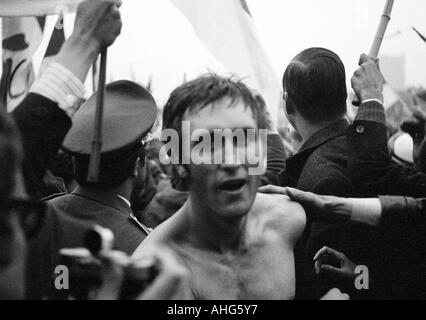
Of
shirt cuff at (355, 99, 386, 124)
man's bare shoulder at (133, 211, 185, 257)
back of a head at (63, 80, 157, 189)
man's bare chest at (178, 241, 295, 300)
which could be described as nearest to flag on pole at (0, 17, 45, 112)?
back of a head at (63, 80, 157, 189)

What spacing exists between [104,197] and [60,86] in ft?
2.98

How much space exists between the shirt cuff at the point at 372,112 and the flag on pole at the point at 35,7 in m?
1.17

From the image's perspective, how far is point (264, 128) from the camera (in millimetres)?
2404

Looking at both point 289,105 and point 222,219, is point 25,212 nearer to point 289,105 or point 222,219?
point 222,219

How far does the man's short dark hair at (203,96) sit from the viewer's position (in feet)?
7.36

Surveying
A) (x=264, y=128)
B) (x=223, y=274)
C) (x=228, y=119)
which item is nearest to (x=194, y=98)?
(x=228, y=119)

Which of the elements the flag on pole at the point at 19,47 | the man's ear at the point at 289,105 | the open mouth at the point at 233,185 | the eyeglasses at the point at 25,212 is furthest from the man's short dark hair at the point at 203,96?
the flag on pole at the point at 19,47

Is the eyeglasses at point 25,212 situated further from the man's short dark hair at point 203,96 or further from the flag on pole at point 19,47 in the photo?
the flag on pole at point 19,47

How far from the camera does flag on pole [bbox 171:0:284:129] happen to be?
3.12 meters

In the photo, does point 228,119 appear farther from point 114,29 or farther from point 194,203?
point 114,29

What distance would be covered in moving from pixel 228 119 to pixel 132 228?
794 millimetres

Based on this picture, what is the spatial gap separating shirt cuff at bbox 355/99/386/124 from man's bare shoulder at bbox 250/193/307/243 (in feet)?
1.41

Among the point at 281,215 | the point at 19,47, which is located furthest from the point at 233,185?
the point at 19,47
